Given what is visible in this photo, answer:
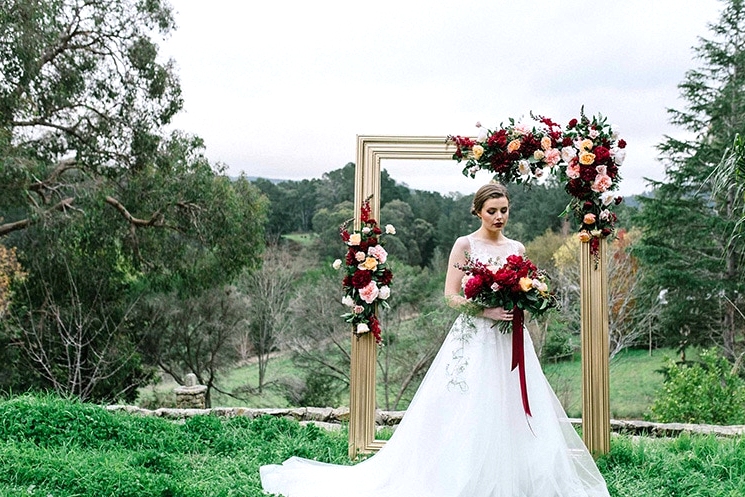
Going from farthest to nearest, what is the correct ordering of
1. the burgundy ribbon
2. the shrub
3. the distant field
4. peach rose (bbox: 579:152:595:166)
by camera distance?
the shrub < the distant field < peach rose (bbox: 579:152:595:166) < the burgundy ribbon

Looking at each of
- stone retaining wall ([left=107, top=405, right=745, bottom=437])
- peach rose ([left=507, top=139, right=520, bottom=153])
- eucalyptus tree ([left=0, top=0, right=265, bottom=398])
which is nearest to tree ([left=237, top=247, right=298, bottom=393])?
eucalyptus tree ([left=0, top=0, right=265, bottom=398])

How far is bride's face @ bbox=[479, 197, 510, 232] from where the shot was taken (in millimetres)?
4859

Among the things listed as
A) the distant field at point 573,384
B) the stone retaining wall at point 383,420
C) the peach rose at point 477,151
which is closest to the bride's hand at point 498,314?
the peach rose at point 477,151

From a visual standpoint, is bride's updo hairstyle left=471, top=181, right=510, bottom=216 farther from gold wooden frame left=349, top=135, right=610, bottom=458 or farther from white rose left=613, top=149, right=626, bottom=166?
white rose left=613, top=149, right=626, bottom=166

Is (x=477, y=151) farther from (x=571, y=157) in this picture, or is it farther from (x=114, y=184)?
(x=114, y=184)

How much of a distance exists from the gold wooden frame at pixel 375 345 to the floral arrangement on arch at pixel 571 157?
188 mm

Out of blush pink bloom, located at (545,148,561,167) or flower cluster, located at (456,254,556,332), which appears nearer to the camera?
flower cluster, located at (456,254,556,332)

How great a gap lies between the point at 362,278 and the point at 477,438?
1.69m

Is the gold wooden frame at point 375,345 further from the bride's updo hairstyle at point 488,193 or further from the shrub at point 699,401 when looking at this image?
the shrub at point 699,401

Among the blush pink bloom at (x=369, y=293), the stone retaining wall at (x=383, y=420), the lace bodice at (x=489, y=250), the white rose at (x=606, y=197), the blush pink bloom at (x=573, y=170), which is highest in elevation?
the blush pink bloom at (x=573, y=170)

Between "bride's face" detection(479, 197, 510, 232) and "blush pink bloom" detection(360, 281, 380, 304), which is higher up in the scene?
"bride's face" detection(479, 197, 510, 232)

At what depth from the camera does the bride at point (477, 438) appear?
14.3 feet

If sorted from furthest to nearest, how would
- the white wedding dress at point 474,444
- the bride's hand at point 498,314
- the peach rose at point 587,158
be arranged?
the peach rose at point 587,158 < the bride's hand at point 498,314 < the white wedding dress at point 474,444

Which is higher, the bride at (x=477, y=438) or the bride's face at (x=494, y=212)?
the bride's face at (x=494, y=212)
